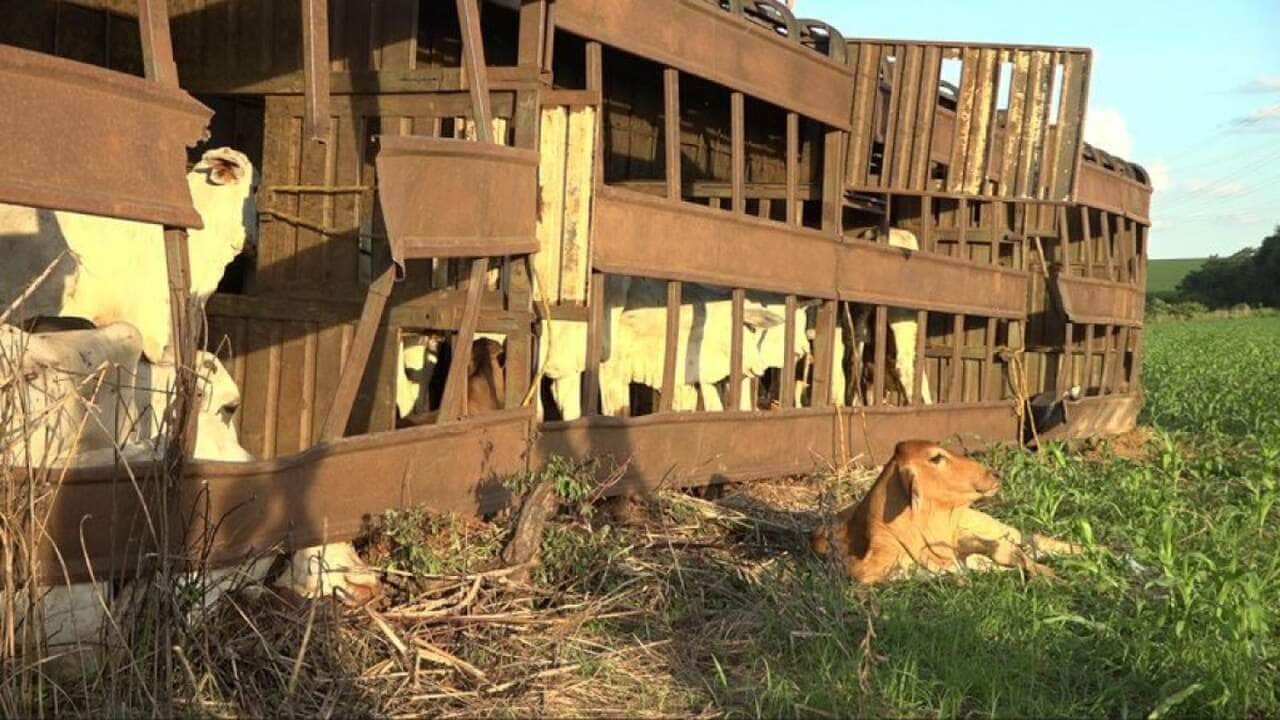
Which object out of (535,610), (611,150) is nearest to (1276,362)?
(611,150)

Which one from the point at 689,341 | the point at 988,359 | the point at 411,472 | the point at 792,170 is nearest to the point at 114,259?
the point at 411,472

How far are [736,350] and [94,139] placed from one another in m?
6.16

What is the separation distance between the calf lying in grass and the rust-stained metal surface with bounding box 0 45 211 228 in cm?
398

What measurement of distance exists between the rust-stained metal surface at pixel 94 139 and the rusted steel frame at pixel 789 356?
6311 mm

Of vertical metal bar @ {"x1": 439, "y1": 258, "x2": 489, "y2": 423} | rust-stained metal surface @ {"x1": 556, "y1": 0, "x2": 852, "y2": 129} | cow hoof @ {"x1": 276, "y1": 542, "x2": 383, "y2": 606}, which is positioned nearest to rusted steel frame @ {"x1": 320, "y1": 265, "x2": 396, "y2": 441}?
cow hoof @ {"x1": 276, "y1": 542, "x2": 383, "y2": 606}

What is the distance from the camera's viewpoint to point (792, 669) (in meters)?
6.75

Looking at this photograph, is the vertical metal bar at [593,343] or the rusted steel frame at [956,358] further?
the rusted steel frame at [956,358]

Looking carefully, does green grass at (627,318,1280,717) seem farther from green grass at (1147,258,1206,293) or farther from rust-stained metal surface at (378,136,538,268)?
green grass at (1147,258,1206,293)

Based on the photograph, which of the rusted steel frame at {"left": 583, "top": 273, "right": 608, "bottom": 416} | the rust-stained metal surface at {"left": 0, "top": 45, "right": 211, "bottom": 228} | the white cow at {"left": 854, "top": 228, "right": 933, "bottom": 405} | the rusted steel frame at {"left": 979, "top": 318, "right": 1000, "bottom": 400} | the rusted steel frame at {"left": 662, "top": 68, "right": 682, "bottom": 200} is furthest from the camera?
the rusted steel frame at {"left": 979, "top": 318, "right": 1000, "bottom": 400}

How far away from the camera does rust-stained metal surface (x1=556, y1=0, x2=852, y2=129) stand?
31.7 ft

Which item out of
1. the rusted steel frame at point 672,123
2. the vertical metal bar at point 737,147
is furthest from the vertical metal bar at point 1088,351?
the rusted steel frame at point 672,123

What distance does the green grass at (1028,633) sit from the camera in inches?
249

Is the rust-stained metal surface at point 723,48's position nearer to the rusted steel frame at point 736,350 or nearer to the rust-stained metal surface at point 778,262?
the rust-stained metal surface at point 778,262

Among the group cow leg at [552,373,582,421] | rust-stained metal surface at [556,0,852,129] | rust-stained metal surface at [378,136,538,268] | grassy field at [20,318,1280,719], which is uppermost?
rust-stained metal surface at [556,0,852,129]
